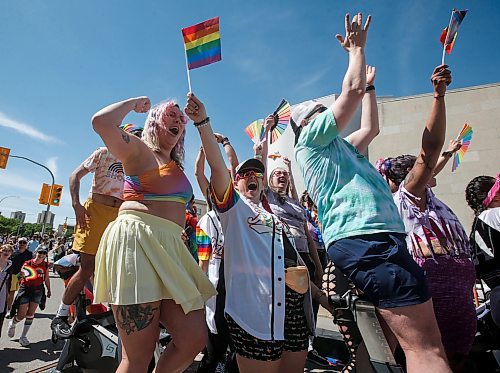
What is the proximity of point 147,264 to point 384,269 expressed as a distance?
123cm

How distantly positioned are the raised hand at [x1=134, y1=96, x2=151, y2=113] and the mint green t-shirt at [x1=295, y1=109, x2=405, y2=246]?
1.07 meters

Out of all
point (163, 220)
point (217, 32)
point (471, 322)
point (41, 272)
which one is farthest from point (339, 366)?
point (41, 272)

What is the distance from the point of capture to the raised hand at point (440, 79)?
5.99ft

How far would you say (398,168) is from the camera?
2.27 meters

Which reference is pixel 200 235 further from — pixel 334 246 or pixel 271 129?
pixel 334 246

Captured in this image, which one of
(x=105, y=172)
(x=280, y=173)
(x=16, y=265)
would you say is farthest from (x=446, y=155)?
(x=16, y=265)

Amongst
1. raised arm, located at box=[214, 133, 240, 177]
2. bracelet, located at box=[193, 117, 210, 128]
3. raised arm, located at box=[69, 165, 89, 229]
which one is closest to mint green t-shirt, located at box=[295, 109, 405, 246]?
bracelet, located at box=[193, 117, 210, 128]

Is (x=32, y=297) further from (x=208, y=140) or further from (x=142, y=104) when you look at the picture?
(x=208, y=140)

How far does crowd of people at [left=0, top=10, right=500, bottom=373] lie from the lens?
1.48 meters

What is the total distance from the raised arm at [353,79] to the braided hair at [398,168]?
2.66 feet

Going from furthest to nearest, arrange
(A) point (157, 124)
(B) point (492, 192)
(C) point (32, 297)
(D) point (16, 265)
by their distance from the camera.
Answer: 1. (D) point (16, 265)
2. (C) point (32, 297)
3. (B) point (492, 192)
4. (A) point (157, 124)

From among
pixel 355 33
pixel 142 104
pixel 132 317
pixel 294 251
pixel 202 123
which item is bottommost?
pixel 132 317

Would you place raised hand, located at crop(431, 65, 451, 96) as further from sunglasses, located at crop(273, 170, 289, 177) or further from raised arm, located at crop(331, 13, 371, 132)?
sunglasses, located at crop(273, 170, 289, 177)

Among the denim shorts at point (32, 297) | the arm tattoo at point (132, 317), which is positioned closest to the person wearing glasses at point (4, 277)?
the denim shorts at point (32, 297)
